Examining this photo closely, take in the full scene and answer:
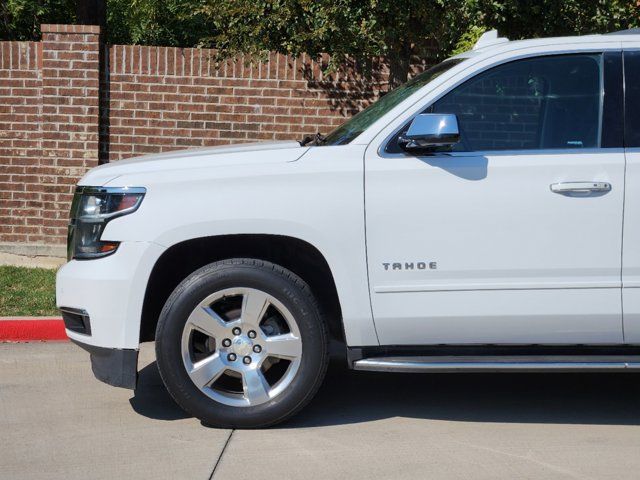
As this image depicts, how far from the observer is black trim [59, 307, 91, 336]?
5.09 metres

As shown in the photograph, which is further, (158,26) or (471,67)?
(158,26)

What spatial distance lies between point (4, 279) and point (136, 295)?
4228 millimetres

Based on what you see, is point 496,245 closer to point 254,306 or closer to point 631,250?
point 631,250

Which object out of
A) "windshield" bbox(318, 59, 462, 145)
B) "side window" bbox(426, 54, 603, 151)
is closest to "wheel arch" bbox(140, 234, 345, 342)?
"windshield" bbox(318, 59, 462, 145)

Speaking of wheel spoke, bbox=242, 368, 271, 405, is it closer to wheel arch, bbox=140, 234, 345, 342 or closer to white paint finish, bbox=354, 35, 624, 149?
wheel arch, bbox=140, 234, 345, 342

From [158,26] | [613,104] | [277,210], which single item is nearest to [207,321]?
[277,210]

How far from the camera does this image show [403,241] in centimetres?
494

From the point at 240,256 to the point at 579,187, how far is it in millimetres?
1789

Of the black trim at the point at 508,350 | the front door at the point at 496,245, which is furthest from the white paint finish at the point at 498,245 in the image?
the black trim at the point at 508,350

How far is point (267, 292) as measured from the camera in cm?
504

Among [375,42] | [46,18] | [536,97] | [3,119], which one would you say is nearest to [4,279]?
[3,119]

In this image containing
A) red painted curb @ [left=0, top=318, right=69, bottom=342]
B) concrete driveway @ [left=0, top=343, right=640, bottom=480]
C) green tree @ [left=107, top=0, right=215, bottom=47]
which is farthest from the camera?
green tree @ [left=107, top=0, right=215, bottom=47]

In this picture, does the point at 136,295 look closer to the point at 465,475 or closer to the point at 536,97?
the point at 465,475

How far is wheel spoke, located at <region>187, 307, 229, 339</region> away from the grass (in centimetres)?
288
